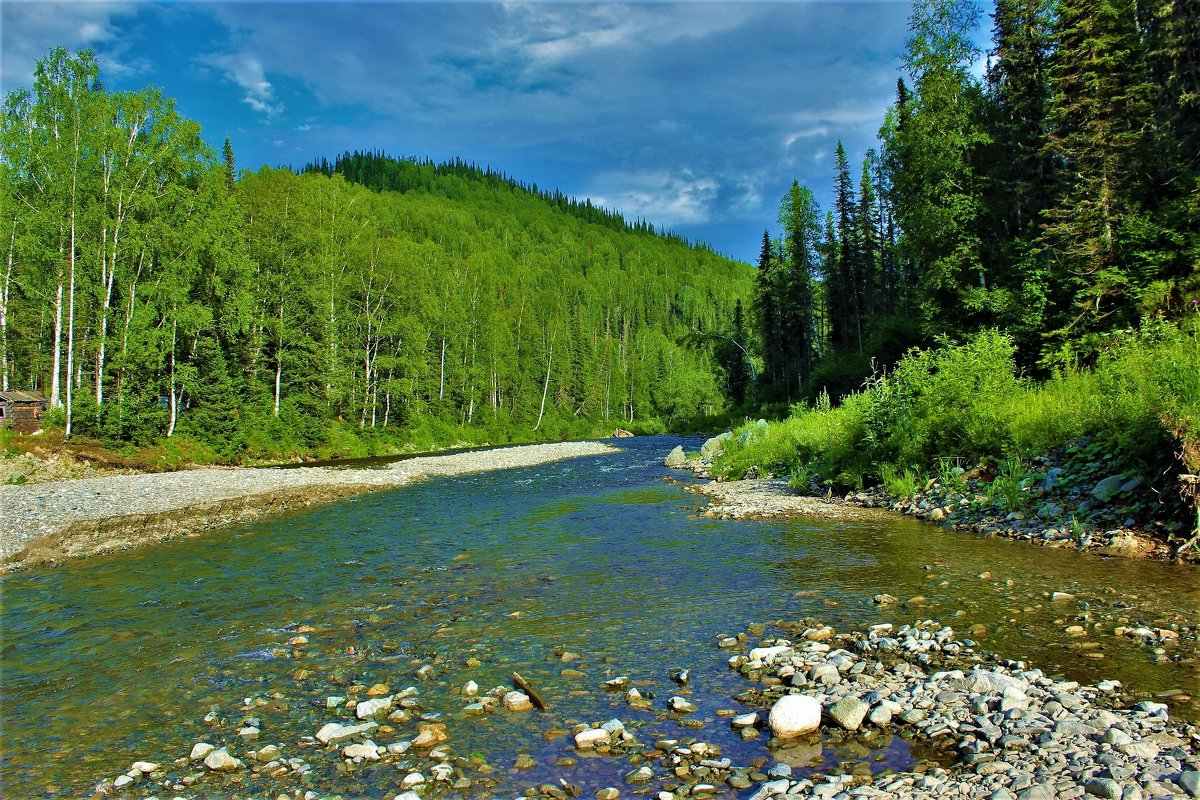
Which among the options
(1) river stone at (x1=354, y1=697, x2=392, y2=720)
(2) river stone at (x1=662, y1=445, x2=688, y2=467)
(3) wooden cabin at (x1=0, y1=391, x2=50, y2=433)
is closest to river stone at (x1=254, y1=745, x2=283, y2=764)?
(1) river stone at (x1=354, y1=697, x2=392, y2=720)

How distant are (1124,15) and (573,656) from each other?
3615 cm

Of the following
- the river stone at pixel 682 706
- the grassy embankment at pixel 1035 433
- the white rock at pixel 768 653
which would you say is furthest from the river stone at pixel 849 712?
the grassy embankment at pixel 1035 433

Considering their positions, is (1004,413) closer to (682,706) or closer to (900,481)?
(900,481)

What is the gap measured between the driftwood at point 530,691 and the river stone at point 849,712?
8.47 ft

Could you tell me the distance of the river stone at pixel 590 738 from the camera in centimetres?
521

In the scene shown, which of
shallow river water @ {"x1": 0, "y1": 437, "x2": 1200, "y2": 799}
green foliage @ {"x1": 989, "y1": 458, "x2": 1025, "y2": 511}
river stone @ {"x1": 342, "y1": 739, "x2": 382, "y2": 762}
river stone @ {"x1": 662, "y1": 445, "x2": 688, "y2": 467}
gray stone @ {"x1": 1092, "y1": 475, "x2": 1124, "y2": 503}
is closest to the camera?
river stone @ {"x1": 342, "y1": 739, "x2": 382, "y2": 762}

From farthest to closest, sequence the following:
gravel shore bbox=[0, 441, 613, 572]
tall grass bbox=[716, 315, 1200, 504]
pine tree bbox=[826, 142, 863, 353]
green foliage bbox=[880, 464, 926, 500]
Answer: pine tree bbox=[826, 142, 863, 353] → green foliage bbox=[880, 464, 926, 500] → gravel shore bbox=[0, 441, 613, 572] → tall grass bbox=[716, 315, 1200, 504]

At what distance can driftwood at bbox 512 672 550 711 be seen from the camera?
5.97 meters

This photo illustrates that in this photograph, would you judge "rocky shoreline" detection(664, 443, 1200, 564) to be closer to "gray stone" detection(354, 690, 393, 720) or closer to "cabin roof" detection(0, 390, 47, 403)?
"gray stone" detection(354, 690, 393, 720)

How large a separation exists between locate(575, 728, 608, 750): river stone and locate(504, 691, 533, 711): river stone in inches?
34.5

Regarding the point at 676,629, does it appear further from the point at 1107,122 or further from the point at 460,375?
the point at 460,375

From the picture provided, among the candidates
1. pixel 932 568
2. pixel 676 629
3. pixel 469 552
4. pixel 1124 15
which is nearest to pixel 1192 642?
pixel 932 568

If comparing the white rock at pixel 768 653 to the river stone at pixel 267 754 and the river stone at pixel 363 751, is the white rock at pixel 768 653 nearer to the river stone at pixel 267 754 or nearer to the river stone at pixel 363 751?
the river stone at pixel 363 751

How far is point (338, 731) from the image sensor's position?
555 cm
